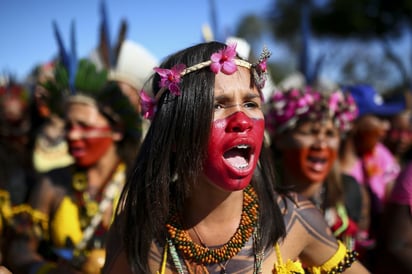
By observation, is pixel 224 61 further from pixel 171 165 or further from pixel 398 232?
pixel 398 232

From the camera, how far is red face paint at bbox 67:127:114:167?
3.76 metres

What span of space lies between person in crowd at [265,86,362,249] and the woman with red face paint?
1.38 meters

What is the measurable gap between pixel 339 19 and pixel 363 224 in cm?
2447

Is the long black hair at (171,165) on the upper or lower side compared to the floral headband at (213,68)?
lower

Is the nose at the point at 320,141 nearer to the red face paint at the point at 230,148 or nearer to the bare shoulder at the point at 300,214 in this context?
the bare shoulder at the point at 300,214

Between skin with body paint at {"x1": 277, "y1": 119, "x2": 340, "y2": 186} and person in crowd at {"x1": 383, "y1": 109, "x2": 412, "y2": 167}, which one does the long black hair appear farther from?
person in crowd at {"x1": 383, "y1": 109, "x2": 412, "y2": 167}

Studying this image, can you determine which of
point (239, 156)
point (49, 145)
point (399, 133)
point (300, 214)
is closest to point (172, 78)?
point (239, 156)

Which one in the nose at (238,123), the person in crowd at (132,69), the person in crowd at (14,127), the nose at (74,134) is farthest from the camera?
the person in crowd at (14,127)

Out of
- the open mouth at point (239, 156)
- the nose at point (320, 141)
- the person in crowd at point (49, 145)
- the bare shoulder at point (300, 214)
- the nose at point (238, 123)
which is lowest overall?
the person in crowd at point (49, 145)

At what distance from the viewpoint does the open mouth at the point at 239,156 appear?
2.16 m

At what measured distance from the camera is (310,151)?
3818 mm

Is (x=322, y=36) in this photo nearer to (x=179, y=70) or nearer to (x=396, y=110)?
(x=396, y=110)

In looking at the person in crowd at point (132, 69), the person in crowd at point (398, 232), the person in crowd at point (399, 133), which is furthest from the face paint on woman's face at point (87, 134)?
the person in crowd at point (399, 133)

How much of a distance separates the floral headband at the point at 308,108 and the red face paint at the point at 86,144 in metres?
1.34
